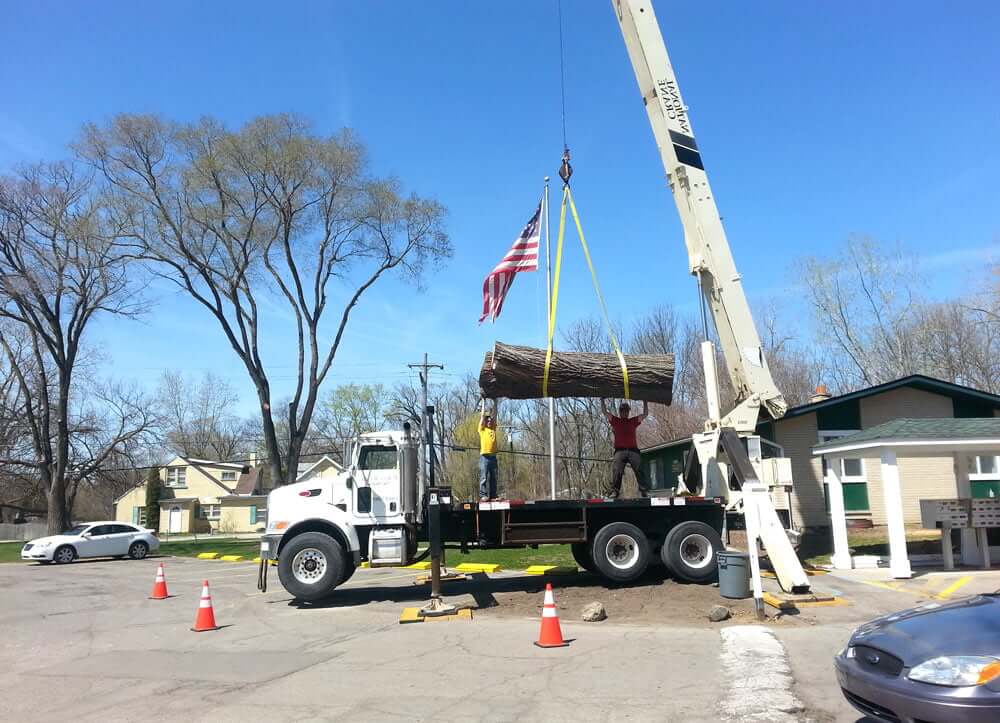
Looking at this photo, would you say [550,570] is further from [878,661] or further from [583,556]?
[878,661]

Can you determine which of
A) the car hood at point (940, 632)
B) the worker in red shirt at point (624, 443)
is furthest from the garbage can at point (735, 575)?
the car hood at point (940, 632)

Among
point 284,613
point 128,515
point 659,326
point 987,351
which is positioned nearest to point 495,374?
point 284,613

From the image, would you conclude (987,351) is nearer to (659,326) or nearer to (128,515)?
(659,326)

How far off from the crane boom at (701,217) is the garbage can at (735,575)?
2.75 meters

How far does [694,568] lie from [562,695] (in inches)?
270

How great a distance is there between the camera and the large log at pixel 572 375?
1242 centimetres

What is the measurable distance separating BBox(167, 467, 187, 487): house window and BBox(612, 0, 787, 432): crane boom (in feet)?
186

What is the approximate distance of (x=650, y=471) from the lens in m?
30.5

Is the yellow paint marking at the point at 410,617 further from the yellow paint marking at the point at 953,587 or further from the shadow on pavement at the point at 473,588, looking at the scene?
the yellow paint marking at the point at 953,587

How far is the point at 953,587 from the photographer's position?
1250cm

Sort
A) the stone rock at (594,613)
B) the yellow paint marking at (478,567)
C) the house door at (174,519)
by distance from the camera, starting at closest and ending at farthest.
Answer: the stone rock at (594,613) → the yellow paint marking at (478,567) → the house door at (174,519)

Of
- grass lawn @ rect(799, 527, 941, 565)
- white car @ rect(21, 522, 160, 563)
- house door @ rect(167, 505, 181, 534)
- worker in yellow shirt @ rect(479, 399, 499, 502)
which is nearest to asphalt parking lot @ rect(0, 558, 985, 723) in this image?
worker in yellow shirt @ rect(479, 399, 499, 502)

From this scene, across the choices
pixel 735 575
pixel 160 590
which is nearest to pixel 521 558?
pixel 160 590

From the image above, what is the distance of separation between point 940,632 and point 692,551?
854 centimetres
